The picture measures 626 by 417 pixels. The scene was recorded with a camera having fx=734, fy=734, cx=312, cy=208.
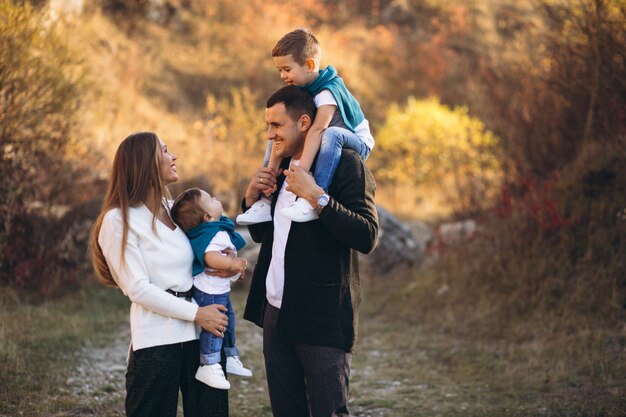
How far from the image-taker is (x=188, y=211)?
311 cm

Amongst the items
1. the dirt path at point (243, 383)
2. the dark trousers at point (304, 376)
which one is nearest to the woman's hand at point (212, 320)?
the dark trousers at point (304, 376)

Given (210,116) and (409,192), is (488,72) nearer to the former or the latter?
(409,192)

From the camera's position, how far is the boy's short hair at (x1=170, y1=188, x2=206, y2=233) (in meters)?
3.10

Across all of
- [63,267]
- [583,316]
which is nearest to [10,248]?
[63,267]

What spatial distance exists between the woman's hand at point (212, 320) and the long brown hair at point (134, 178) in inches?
16.1

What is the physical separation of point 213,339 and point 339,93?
4.03 feet

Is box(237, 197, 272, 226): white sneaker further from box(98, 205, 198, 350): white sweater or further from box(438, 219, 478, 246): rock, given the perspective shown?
box(438, 219, 478, 246): rock

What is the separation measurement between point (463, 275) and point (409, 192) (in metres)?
6.41

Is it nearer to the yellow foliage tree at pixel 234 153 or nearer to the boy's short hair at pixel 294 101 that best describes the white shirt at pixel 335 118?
the boy's short hair at pixel 294 101

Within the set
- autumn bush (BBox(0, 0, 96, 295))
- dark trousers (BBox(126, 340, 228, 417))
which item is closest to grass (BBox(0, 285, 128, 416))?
autumn bush (BBox(0, 0, 96, 295))

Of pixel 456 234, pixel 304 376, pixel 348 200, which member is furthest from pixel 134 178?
pixel 456 234

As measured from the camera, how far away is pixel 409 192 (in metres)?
14.2

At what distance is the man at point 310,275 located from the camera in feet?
9.59

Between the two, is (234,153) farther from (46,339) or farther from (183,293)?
(183,293)
